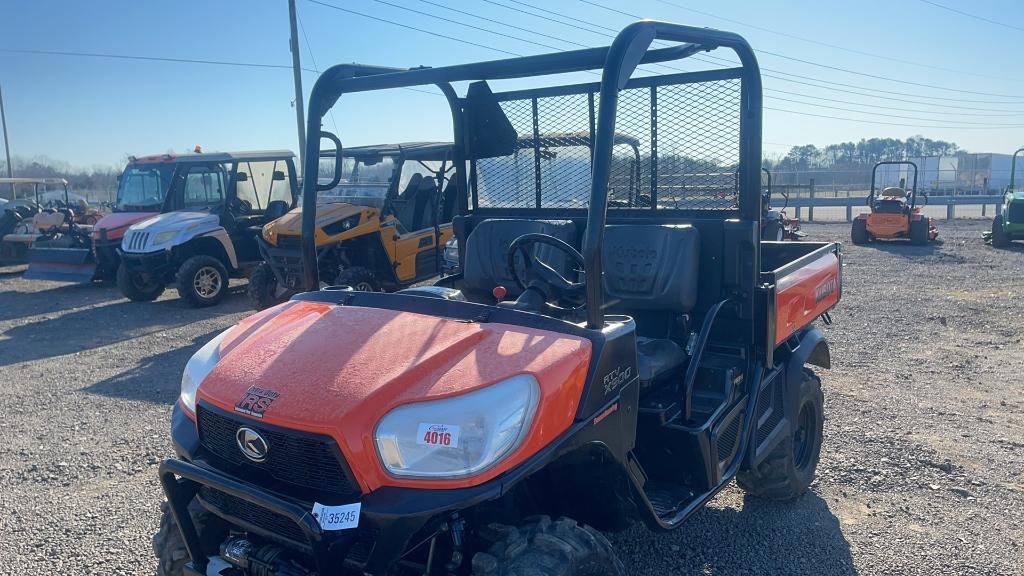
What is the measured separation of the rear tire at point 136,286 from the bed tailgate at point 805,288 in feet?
33.4

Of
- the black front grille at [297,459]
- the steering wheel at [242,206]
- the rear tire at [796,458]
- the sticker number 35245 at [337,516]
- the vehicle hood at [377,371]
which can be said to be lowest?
the rear tire at [796,458]

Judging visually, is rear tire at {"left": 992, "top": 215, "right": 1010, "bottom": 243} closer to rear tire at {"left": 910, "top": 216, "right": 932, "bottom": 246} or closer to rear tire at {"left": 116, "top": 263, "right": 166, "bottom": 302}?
rear tire at {"left": 910, "top": 216, "right": 932, "bottom": 246}

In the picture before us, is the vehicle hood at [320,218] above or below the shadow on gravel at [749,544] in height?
above

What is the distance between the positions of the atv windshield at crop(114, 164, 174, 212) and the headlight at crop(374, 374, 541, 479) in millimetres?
11409

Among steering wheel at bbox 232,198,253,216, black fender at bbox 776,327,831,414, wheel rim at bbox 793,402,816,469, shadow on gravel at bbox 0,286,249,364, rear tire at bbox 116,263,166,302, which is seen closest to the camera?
black fender at bbox 776,327,831,414

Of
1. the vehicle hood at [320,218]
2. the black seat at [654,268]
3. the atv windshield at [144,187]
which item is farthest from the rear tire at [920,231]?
the black seat at [654,268]

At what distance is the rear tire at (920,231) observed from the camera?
55.1 feet

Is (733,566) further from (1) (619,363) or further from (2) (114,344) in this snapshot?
(2) (114,344)

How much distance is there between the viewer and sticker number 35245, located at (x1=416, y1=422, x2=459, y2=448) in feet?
6.88

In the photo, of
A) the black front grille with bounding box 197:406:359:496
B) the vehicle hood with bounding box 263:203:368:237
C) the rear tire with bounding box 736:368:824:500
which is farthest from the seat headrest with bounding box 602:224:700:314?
the vehicle hood with bounding box 263:203:368:237

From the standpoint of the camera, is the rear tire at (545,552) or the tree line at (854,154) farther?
the tree line at (854,154)

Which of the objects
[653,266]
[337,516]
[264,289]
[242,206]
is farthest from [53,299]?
[337,516]

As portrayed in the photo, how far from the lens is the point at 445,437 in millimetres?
2100

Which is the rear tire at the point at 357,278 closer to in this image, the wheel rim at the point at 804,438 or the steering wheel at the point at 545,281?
the wheel rim at the point at 804,438
